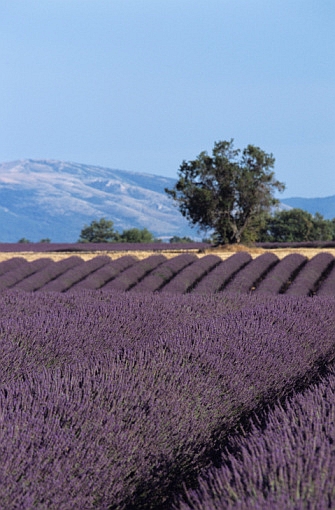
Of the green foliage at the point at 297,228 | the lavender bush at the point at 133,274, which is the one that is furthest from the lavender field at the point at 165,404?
the green foliage at the point at 297,228

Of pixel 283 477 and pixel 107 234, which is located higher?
pixel 107 234

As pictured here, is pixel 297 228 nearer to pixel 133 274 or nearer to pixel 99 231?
pixel 99 231

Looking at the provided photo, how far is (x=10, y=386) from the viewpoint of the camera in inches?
142

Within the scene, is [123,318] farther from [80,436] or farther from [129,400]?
[80,436]

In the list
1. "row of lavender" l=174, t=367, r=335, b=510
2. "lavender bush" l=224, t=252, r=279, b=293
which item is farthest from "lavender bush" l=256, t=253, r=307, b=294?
"row of lavender" l=174, t=367, r=335, b=510

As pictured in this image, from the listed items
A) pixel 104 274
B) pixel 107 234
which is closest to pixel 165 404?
pixel 104 274

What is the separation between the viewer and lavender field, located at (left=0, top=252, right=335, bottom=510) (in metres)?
2.50

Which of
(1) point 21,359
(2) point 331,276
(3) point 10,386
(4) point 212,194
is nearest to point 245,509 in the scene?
(3) point 10,386

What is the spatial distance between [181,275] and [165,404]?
1148cm

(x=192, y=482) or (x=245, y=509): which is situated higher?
(x=245, y=509)

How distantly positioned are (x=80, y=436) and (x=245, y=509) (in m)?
1.04

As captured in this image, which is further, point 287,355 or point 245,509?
point 287,355

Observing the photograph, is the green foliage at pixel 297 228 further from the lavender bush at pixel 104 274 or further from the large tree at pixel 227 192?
the lavender bush at pixel 104 274

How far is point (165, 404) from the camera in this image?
346cm
